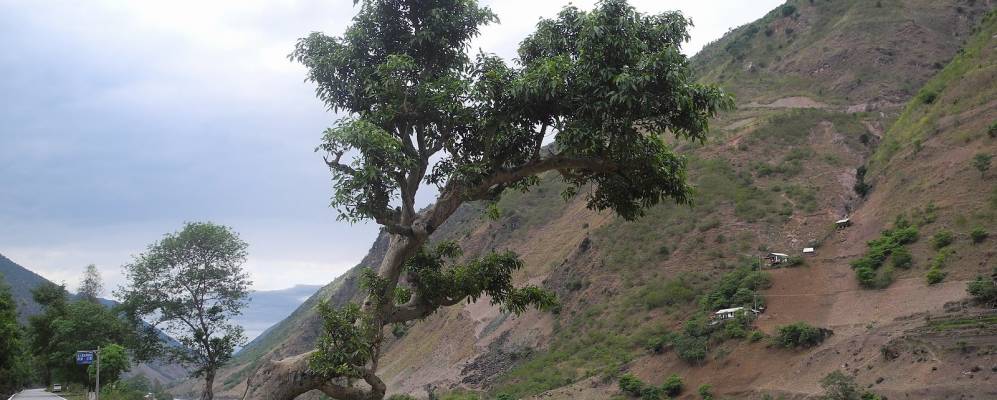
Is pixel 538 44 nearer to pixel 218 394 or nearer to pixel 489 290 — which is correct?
pixel 489 290

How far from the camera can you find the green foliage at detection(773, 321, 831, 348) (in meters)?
27.8

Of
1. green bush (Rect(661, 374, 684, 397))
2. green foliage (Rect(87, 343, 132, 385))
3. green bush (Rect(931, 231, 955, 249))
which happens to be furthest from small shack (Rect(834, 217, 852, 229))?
green foliage (Rect(87, 343, 132, 385))

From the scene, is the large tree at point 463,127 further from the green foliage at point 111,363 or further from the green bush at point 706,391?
the green foliage at point 111,363

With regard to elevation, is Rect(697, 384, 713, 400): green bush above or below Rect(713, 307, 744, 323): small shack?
below

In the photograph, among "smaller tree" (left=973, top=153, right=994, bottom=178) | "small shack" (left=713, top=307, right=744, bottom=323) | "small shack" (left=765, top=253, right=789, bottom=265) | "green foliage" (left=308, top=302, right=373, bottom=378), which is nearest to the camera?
"green foliage" (left=308, top=302, right=373, bottom=378)

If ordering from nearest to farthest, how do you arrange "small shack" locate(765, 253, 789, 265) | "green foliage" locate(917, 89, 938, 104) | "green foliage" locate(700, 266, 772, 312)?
"green foliage" locate(700, 266, 772, 312)
"small shack" locate(765, 253, 789, 265)
"green foliage" locate(917, 89, 938, 104)

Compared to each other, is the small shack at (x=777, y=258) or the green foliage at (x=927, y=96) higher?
the green foliage at (x=927, y=96)

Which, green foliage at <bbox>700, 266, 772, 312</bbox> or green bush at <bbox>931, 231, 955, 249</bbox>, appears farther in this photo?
green foliage at <bbox>700, 266, 772, 312</bbox>

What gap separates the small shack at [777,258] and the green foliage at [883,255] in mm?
3515

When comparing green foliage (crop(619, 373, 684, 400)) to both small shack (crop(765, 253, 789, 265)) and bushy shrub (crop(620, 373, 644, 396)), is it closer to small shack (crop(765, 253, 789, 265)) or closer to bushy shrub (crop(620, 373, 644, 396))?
bushy shrub (crop(620, 373, 644, 396))

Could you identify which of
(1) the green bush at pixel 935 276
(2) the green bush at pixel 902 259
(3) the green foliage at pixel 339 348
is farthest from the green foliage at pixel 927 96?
(3) the green foliage at pixel 339 348

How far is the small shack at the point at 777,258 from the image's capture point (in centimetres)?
3597

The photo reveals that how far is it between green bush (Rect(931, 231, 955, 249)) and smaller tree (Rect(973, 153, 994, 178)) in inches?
189

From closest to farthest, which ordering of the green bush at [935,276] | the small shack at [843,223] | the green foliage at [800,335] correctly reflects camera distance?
1. the green foliage at [800,335]
2. the green bush at [935,276]
3. the small shack at [843,223]
